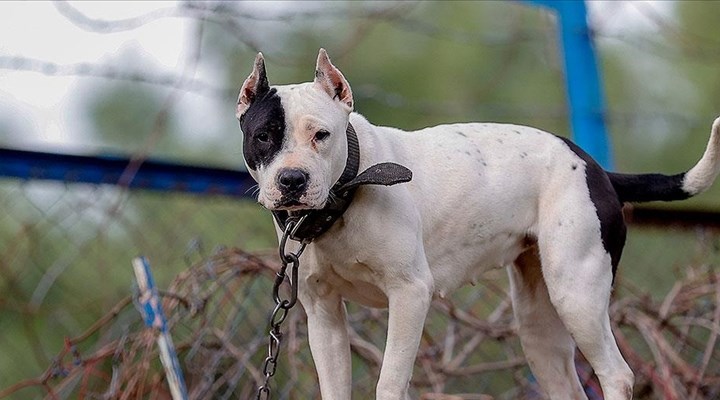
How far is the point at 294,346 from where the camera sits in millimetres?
2736

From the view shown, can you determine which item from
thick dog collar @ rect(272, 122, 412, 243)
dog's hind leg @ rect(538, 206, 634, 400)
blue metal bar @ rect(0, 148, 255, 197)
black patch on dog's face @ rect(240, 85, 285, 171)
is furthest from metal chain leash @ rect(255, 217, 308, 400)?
blue metal bar @ rect(0, 148, 255, 197)

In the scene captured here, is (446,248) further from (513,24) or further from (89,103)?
(89,103)

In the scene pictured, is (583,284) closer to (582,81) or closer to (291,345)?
(291,345)

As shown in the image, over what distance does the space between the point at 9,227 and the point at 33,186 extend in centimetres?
60

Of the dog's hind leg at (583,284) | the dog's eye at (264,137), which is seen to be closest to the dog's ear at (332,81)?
the dog's eye at (264,137)

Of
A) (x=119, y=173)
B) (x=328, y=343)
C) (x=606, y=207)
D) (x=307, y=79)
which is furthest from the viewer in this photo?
(x=307, y=79)

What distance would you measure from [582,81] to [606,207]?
1537 mm

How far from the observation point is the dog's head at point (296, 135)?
1671 millimetres

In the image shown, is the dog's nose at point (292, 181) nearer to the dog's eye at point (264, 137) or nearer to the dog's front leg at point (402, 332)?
the dog's eye at point (264, 137)

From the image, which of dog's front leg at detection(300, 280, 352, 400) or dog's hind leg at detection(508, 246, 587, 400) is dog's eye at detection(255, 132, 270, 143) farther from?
dog's hind leg at detection(508, 246, 587, 400)

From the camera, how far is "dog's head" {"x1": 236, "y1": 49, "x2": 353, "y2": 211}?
5.48ft

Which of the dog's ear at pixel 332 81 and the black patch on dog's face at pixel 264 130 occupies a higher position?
the dog's ear at pixel 332 81

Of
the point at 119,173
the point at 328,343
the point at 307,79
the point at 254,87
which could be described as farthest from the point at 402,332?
the point at 307,79

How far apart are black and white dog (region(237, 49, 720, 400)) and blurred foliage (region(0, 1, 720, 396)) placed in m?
1.01
